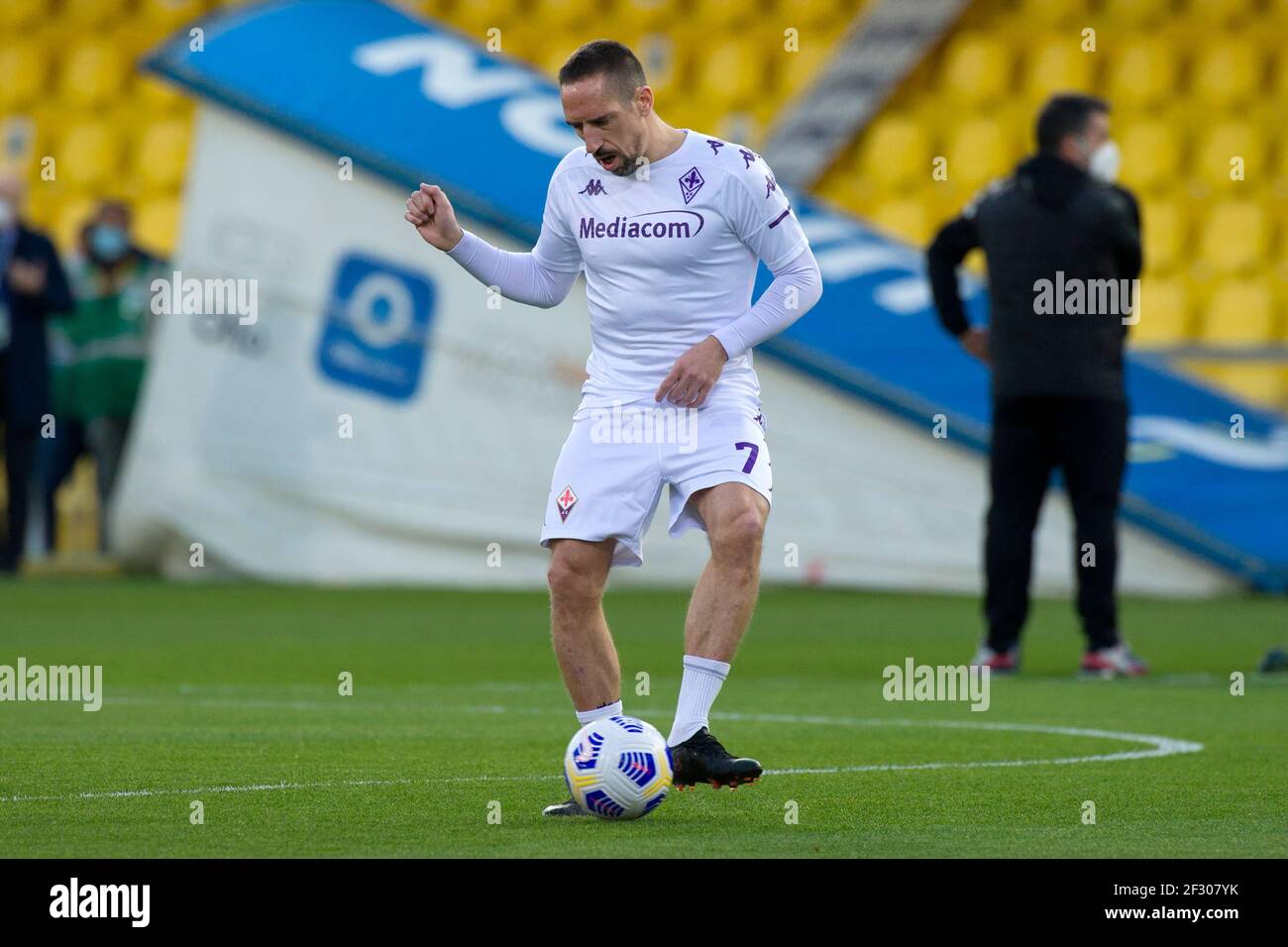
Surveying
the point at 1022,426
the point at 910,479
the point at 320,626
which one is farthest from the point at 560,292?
the point at 910,479

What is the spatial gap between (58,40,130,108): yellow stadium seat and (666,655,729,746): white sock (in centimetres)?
1796

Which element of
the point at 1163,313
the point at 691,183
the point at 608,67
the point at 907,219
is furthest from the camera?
the point at 907,219

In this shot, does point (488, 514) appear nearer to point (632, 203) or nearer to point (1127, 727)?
point (1127, 727)

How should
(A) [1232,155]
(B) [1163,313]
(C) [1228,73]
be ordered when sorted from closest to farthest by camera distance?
(B) [1163,313] → (A) [1232,155] → (C) [1228,73]

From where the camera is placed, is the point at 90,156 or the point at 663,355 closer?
the point at 663,355

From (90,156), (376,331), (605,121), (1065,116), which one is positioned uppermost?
(90,156)

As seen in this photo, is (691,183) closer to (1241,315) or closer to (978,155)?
(1241,315)

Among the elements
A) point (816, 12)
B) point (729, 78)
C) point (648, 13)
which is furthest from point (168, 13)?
point (816, 12)

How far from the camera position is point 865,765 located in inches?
260

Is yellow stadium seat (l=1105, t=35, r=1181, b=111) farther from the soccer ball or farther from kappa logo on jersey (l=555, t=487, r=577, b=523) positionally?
the soccer ball

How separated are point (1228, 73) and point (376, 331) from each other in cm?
758

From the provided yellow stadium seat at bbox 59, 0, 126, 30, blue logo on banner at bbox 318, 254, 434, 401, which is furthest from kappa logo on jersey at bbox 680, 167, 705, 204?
yellow stadium seat at bbox 59, 0, 126, 30

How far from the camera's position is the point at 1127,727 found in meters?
7.63

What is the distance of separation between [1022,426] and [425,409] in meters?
6.06
